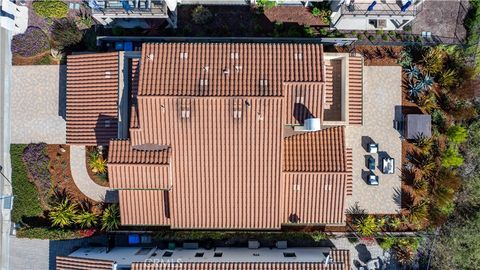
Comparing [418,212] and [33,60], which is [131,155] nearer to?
[33,60]

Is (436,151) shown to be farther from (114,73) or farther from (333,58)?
(114,73)

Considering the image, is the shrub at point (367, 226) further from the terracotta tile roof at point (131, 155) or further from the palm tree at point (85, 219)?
the palm tree at point (85, 219)

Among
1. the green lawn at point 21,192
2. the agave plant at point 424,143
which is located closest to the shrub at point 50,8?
the green lawn at point 21,192

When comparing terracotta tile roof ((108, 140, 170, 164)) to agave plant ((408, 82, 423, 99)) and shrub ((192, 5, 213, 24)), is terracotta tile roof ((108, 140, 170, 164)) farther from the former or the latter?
agave plant ((408, 82, 423, 99))

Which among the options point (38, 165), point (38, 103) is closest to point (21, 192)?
point (38, 165)

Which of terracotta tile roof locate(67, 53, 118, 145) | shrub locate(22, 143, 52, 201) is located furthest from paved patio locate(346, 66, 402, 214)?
shrub locate(22, 143, 52, 201)
